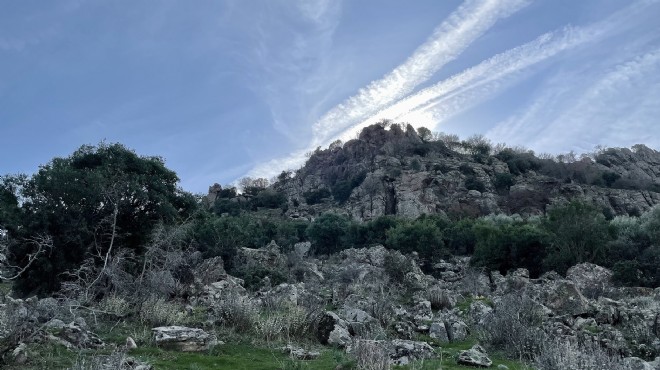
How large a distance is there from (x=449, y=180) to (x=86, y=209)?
59958 mm

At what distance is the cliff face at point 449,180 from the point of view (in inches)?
2717

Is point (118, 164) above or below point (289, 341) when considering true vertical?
above

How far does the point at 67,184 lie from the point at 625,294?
22796mm

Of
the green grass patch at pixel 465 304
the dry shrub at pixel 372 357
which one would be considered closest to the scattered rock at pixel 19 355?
the dry shrub at pixel 372 357

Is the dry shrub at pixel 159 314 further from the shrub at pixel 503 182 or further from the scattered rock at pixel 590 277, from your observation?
the shrub at pixel 503 182

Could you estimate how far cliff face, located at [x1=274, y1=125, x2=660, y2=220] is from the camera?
6900cm

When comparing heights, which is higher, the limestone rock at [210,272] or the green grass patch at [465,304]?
the limestone rock at [210,272]

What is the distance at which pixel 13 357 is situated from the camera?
7.34m

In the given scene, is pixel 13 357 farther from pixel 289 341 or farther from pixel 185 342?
pixel 289 341

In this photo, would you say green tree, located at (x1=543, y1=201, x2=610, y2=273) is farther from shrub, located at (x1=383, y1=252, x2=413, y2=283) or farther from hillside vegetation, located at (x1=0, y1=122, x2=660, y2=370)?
shrub, located at (x1=383, y1=252, x2=413, y2=283)

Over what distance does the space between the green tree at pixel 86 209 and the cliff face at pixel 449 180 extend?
46.0 m

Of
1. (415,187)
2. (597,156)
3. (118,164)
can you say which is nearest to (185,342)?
(118,164)

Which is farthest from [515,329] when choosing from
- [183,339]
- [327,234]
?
[327,234]

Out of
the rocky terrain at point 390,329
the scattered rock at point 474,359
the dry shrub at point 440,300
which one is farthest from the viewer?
the dry shrub at point 440,300
